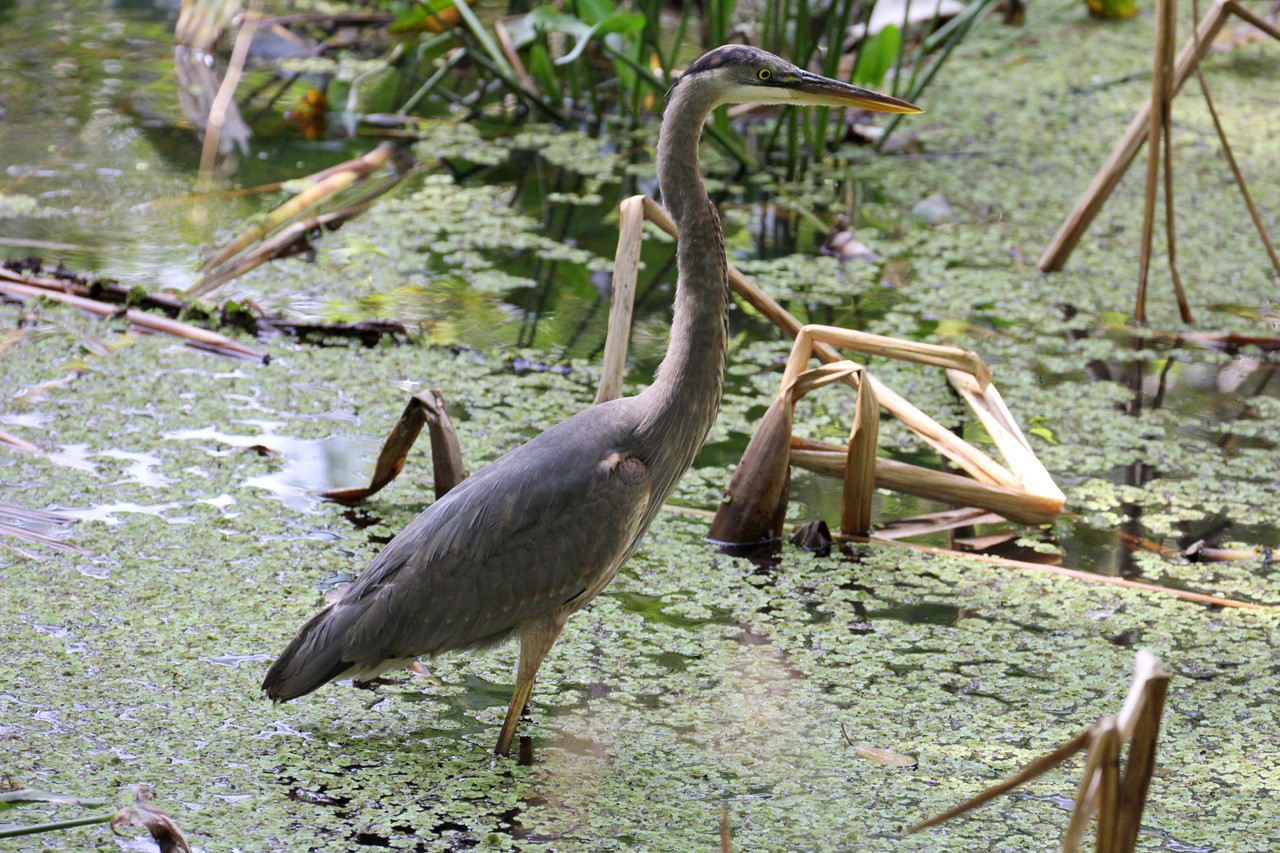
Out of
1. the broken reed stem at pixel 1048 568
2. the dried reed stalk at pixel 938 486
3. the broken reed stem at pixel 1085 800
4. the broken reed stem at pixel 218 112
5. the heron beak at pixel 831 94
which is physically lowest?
the broken reed stem at pixel 1048 568

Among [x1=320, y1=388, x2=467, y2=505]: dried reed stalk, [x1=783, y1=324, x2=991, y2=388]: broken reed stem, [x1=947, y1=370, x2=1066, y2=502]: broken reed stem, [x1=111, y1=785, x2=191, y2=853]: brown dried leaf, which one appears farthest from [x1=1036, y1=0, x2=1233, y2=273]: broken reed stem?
[x1=111, y1=785, x2=191, y2=853]: brown dried leaf

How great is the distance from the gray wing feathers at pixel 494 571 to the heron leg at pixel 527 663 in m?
0.04

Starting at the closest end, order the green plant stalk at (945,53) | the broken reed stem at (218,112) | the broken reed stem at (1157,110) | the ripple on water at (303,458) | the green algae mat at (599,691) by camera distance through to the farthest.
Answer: the green algae mat at (599,691)
the ripple on water at (303,458)
the broken reed stem at (1157,110)
the green plant stalk at (945,53)
the broken reed stem at (218,112)

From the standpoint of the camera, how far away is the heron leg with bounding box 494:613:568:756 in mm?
3045

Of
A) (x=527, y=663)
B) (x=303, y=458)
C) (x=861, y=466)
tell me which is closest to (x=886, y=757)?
(x=527, y=663)

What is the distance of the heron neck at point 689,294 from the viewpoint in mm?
3062

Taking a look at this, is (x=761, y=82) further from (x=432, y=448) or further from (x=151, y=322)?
(x=151, y=322)

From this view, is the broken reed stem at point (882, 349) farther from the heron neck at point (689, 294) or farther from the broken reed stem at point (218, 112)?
the broken reed stem at point (218, 112)

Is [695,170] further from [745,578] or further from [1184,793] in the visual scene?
[1184,793]

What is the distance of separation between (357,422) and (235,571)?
3.17ft

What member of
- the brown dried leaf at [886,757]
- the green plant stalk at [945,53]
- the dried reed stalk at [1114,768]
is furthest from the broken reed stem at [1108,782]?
the green plant stalk at [945,53]

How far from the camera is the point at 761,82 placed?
10.1ft

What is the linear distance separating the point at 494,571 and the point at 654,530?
111 cm

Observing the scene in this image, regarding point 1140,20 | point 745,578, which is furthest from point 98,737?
point 1140,20
